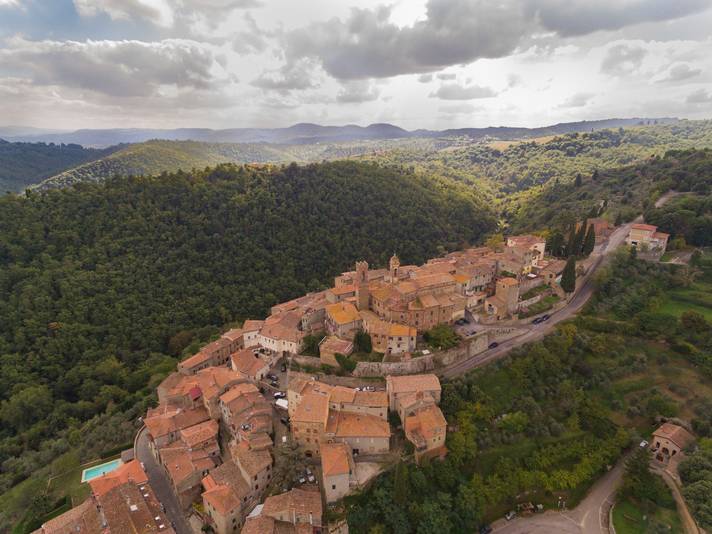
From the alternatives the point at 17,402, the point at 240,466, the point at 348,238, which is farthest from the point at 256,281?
the point at 240,466

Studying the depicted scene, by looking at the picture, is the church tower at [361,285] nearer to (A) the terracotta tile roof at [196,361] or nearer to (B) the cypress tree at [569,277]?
(A) the terracotta tile roof at [196,361]

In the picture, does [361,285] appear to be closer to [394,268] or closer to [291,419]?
[394,268]

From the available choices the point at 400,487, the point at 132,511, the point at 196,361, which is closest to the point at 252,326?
the point at 196,361

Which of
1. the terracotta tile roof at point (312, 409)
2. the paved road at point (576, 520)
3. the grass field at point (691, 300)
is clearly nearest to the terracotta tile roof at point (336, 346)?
the terracotta tile roof at point (312, 409)

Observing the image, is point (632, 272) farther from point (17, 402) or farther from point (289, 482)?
point (17, 402)

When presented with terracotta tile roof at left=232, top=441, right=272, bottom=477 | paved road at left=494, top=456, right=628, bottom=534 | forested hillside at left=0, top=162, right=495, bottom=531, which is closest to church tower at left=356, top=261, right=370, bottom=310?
terracotta tile roof at left=232, top=441, right=272, bottom=477

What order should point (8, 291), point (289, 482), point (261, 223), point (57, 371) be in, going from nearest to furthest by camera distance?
1. point (289, 482)
2. point (57, 371)
3. point (8, 291)
4. point (261, 223)

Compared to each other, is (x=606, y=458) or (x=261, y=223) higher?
(x=261, y=223)
